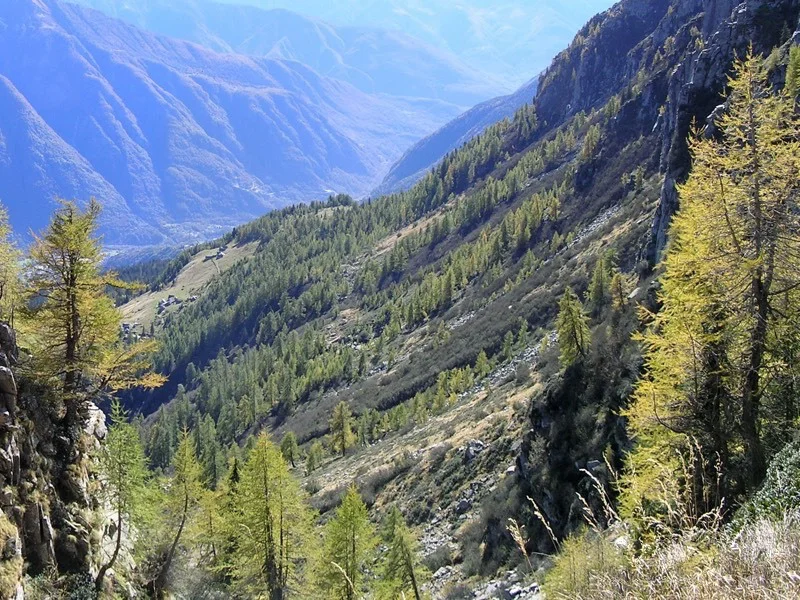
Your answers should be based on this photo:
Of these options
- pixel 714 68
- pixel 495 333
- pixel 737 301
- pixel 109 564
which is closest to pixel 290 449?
pixel 495 333

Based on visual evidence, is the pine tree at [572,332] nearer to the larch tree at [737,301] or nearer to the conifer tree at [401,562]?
the conifer tree at [401,562]

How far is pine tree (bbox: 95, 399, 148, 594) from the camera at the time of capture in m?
20.3

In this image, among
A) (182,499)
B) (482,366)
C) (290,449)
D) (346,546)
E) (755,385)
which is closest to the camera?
(755,385)

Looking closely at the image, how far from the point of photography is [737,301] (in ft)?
40.8

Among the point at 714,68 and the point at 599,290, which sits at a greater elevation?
the point at 714,68

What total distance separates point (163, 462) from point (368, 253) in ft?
352

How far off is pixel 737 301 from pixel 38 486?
21239mm

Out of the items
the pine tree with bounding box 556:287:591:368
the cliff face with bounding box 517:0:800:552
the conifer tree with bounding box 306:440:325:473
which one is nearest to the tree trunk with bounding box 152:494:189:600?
the cliff face with bounding box 517:0:800:552

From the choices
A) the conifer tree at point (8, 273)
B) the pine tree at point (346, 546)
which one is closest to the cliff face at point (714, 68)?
the pine tree at point (346, 546)

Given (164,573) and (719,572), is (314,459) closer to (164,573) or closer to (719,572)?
(164,573)

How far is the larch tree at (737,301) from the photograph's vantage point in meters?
11.9

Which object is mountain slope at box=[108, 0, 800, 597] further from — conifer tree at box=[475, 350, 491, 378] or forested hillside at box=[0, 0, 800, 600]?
conifer tree at box=[475, 350, 491, 378]

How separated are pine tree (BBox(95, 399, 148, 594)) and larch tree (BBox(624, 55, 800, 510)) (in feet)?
57.6

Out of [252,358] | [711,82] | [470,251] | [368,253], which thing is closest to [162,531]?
[711,82]
